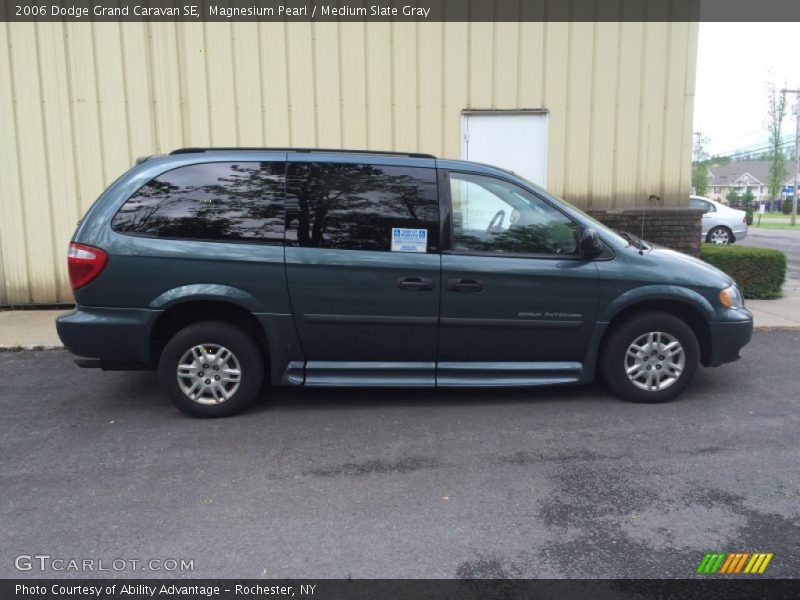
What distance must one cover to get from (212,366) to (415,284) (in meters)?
1.60

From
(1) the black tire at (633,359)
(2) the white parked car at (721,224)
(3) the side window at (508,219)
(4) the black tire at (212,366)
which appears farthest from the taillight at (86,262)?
(2) the white parked car at (721,224)

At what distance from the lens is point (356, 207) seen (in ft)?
15.4

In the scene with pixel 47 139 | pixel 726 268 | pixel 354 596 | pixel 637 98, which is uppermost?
pixel 637 98

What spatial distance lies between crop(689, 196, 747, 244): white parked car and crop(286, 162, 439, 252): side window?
14264 millimetres

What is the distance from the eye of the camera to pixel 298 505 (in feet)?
11.3

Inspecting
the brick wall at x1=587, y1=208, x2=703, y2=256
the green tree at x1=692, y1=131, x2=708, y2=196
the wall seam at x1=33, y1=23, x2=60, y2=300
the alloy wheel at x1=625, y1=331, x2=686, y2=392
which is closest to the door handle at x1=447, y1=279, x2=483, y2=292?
the alloy wheel at x1=625, y1=331, x2=686, y2=392

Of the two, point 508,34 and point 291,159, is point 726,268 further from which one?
point 291,159

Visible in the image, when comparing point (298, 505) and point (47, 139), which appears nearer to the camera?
point (298, 505)

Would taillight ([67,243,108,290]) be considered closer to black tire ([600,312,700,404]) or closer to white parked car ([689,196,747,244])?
black tire ([600,312,700,404])

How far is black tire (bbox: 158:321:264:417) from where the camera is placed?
15.0 ft

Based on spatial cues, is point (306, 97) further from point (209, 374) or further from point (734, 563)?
point (734, 563)

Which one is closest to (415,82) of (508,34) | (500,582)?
(508,34)

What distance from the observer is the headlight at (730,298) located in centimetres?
489

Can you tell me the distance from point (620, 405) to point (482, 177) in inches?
81.5
